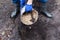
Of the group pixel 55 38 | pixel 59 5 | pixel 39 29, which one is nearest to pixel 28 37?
pixel 39 29

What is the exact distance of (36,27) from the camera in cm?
300

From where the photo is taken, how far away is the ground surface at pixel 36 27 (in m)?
2.85

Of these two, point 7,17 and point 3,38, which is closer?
point 3,38

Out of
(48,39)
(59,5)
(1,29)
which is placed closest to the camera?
(48,39)

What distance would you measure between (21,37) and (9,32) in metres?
0.25

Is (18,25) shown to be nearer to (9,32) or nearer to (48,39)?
(9,32)

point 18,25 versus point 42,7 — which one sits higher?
point 42,7

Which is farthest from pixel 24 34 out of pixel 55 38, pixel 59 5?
pixel 59 5

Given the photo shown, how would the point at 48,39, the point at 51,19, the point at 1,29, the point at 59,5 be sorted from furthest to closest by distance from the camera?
the point at 59,5 → the point at 51,19 → the point at 1,29 → the point at 48,39

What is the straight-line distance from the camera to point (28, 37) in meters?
2.83

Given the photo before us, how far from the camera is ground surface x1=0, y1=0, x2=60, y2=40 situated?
2.85 meters

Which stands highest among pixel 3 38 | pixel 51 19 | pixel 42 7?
pixel 42 7

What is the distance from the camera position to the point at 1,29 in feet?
9.80

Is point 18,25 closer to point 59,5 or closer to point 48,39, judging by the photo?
point 48,39
